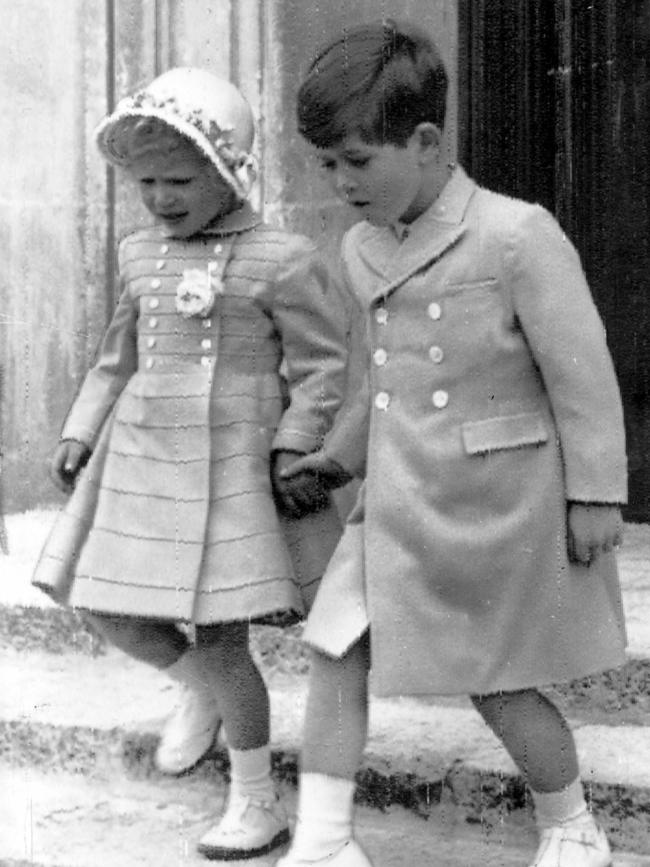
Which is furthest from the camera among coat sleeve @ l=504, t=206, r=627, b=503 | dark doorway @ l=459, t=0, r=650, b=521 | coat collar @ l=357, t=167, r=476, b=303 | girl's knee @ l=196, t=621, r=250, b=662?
dark doorway @ l=459, t=0, r=650, b=521

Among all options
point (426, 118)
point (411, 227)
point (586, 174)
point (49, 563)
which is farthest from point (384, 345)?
point (586, 174)

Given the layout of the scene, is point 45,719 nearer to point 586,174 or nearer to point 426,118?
point 426,118

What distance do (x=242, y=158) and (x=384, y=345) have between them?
1.91ft

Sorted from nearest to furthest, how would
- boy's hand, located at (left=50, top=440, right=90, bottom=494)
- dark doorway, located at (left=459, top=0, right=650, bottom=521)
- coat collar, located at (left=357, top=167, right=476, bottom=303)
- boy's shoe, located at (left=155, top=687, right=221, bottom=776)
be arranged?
coat collar, located at (left=357, top=167, right=476, bottom=303), boy's hand, located at (left=50, top=440, right=90, bottom=494), boy's shoe, located at (left=155, top=687, right=221, bottom=776), dark doorway, located at (left=459, top=0, right=650, bottom=521)

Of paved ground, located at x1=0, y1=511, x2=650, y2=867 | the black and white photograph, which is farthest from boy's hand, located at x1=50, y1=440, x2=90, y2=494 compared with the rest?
paved ground, located at x1=0, y1=511, x2=650, y2=867

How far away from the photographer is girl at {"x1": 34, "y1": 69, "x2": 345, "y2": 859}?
3152 mm

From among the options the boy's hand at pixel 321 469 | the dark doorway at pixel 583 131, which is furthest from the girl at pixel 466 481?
the dark doorway at pixel 583 131

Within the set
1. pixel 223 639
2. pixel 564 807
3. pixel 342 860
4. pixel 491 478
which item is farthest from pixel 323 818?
pixel 491 478

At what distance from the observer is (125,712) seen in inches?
150

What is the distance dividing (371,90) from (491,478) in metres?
0.69

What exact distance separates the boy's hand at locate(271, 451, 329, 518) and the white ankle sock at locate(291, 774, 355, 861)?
24.6 inches

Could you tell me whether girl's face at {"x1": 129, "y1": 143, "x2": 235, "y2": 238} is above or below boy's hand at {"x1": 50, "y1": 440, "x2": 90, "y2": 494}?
above

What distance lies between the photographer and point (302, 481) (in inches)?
125

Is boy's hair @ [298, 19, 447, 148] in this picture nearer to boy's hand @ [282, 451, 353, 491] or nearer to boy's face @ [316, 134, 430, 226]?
boy's face @ [316, 134, 430, 226]
